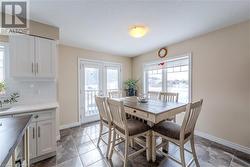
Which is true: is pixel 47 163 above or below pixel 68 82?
below

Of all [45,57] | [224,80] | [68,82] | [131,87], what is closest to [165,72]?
[131,87]

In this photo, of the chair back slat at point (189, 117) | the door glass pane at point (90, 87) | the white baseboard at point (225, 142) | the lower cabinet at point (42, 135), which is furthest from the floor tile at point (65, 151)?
the white baseboard at point (225, 142)

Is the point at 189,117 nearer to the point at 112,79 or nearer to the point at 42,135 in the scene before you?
the point at 42,135

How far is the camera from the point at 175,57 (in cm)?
330

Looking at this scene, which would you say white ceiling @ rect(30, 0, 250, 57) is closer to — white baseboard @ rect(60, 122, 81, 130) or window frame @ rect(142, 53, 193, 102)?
window frame @ rect(142, 53, 193, 102)

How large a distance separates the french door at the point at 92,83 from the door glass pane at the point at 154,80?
1.29 m

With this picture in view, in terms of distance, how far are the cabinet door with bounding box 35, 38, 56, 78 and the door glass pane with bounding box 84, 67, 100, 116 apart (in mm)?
1452

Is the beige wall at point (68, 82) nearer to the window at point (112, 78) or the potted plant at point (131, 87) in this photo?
the window at point (112, 78)

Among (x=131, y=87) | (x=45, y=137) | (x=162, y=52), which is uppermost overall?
(x=162, y=52)

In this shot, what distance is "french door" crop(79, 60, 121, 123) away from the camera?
12.1ft

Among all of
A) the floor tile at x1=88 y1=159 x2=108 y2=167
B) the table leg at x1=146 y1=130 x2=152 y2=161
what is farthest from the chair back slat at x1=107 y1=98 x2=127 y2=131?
the floor tile at x1=88 y1=159 x2=108 y2=167

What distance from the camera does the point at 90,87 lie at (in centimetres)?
385

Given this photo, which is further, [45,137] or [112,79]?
[112,79]

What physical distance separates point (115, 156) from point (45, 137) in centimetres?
120
